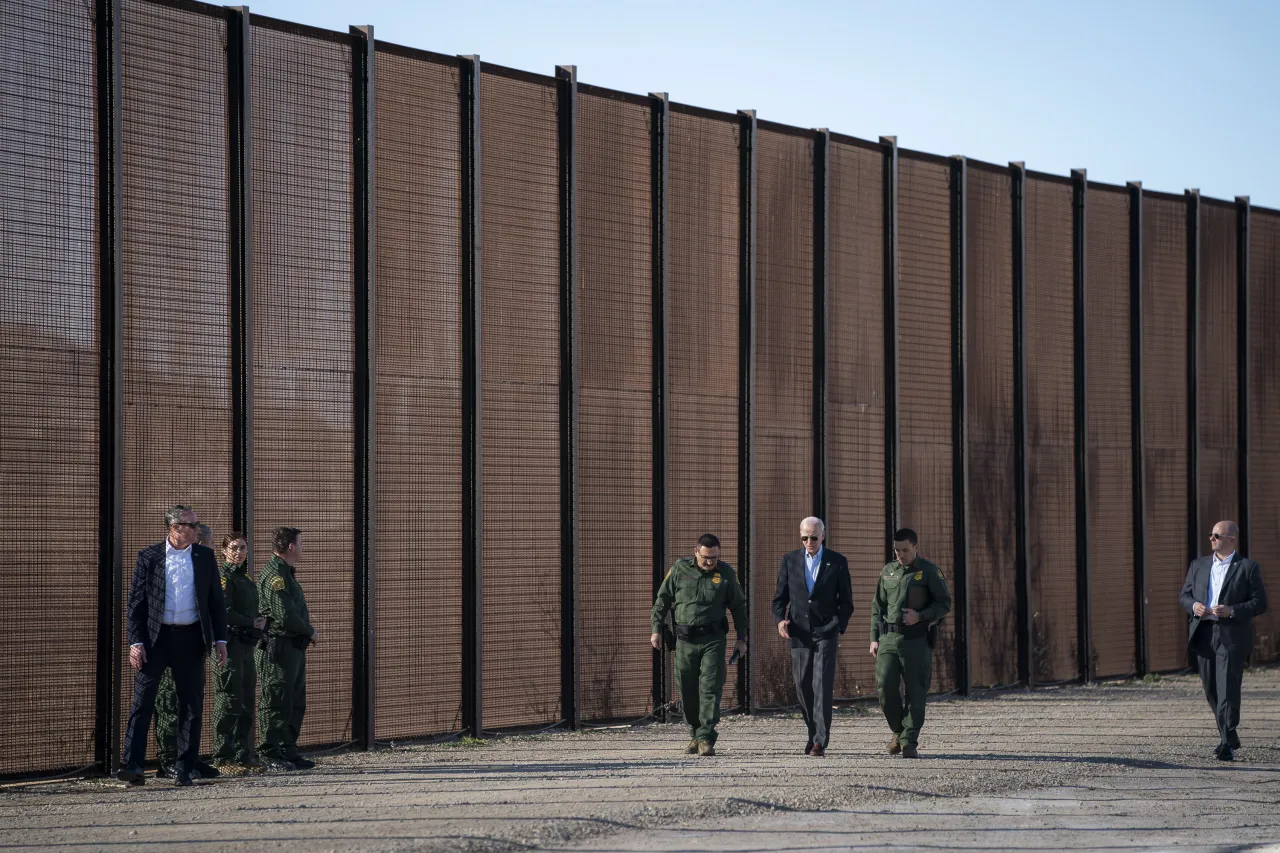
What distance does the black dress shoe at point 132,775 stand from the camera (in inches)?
435

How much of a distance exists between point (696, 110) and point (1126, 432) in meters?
7.88

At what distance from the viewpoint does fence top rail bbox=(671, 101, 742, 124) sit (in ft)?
54.3

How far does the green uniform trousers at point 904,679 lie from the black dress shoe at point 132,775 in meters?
5.52

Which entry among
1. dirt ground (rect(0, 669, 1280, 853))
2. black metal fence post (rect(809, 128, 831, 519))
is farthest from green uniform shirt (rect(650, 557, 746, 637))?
black metal fence post (rect(809, 128, 831, 519))

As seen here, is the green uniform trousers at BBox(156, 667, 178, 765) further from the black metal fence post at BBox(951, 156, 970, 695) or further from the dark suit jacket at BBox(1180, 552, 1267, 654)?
the black metal fence post at BBox(951, 156, 970, 695)

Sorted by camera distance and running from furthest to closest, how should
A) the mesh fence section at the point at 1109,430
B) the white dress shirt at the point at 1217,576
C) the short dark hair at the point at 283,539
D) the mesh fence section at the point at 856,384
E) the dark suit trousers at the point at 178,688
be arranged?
the mesh fence section at the point at 1109,430, the mesh fence section at the point at 856,384, the white dress shirt at the point at 1217,576, the short dark hair at the point at 283,539, the dark suit trousers at the point at 178,688

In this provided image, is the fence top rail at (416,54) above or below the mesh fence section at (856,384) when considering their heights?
above

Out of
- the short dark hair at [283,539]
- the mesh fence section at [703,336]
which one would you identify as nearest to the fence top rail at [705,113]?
the mesh fence section at [703,336]

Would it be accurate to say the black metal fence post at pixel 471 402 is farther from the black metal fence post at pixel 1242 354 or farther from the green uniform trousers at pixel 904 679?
the black metal fence post at pixel 1242 354

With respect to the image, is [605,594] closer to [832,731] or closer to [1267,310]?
[832,731]

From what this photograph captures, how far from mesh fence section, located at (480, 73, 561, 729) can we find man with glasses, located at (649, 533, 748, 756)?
2.49 metres

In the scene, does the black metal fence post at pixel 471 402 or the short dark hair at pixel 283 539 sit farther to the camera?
the black metal fence post at pixel 471 402

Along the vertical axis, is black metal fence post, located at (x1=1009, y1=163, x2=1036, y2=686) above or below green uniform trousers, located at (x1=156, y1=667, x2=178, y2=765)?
above

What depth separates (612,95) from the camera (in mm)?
15977
